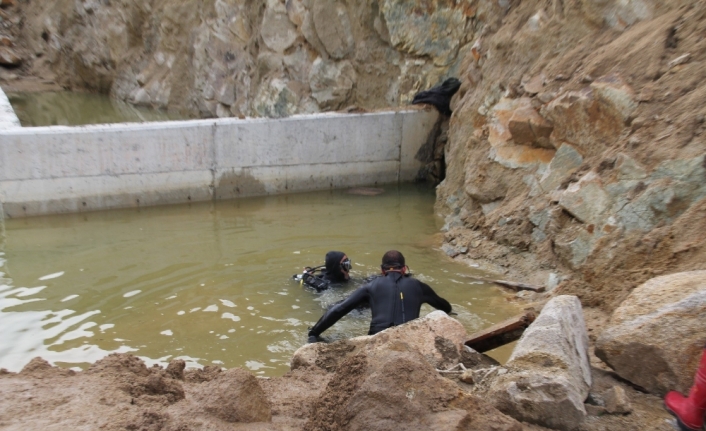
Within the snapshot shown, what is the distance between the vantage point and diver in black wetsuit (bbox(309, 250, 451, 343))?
609 centimetres

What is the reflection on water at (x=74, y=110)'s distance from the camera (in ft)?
75.4

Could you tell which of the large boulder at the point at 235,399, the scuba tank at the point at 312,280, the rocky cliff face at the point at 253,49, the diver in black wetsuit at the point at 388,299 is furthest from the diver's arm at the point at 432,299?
the rocky cliff face at the point at 253,49

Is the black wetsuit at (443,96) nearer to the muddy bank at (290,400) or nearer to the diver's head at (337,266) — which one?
the diver's head at (337,266)

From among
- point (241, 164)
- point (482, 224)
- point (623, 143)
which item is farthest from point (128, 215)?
point (623, 143)

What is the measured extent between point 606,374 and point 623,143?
13.7ft

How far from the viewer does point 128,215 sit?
11797mm

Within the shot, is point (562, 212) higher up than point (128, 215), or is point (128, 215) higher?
point (562, 212)

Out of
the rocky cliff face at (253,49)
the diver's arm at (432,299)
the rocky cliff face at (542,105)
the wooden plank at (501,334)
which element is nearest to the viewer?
the wooden plank at (501,334)

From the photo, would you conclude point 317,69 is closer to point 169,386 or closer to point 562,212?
point 562,212

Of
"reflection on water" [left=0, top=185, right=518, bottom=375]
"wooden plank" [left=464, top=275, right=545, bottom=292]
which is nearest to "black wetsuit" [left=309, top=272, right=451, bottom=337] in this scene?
"reflection on water" [left=0, top=185, right=518, bottom=375]

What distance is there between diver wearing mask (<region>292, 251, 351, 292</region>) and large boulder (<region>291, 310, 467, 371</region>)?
2.84 metres

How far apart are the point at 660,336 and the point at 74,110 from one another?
80.9 feet

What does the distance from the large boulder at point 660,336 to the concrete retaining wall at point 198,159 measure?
30.0ft

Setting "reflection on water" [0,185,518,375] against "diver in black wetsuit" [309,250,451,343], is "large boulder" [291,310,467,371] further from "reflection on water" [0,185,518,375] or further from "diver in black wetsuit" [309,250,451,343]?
"reflection on water" [0,185,518,375]
